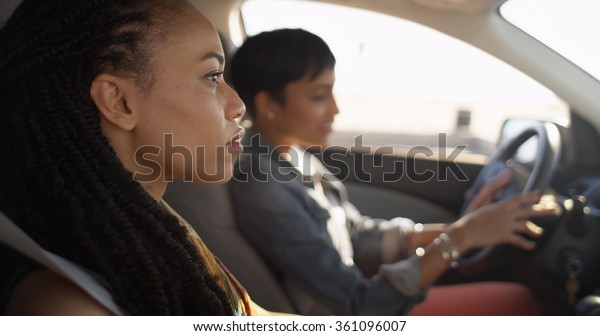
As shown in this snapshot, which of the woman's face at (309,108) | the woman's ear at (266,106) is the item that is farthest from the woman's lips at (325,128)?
the woman's ear at (266,106)

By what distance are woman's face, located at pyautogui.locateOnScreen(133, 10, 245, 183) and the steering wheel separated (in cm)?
83

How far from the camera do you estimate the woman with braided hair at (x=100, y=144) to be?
76 centimetres

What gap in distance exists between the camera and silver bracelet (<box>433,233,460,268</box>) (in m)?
1.41

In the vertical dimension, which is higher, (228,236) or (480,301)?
(228,236)

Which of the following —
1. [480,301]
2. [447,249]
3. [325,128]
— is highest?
[325,128]

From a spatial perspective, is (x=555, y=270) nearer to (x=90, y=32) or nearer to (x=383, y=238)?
(x=383, y=238)

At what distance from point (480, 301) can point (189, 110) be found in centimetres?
101

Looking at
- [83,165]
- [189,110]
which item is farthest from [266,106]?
[83,165]

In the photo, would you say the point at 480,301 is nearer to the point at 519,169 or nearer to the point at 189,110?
the point at 519,169

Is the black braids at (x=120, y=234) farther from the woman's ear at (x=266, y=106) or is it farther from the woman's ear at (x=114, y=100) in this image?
the woman's ear at (x=266, y=106)

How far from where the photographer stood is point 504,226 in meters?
1.44

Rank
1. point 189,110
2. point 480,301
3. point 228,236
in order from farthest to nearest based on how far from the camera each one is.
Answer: point 480,301 → point 228,236 → point 189,110
